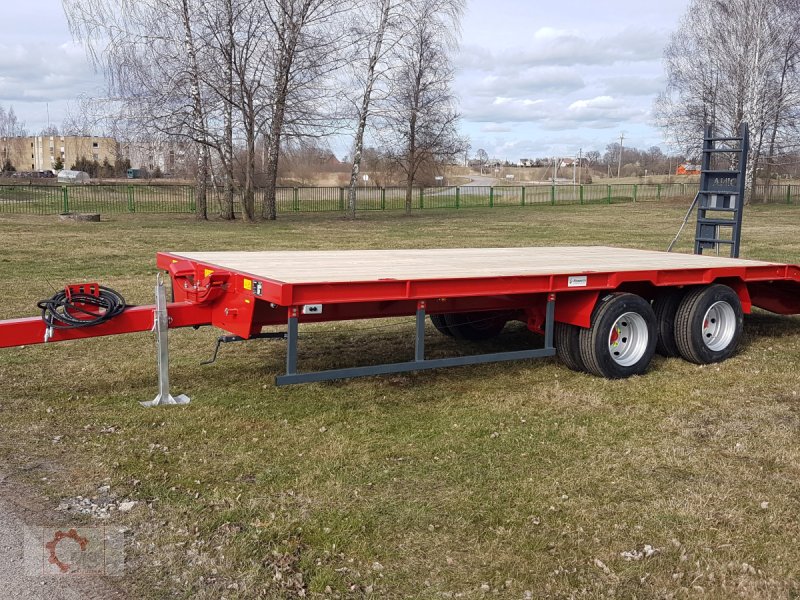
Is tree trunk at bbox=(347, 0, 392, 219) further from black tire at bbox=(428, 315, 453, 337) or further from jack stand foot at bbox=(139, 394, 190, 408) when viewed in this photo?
jack stand foot at bbox=(139, 394, 190, 408)

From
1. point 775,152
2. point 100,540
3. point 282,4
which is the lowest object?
point 100,540

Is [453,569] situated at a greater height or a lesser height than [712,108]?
lesser

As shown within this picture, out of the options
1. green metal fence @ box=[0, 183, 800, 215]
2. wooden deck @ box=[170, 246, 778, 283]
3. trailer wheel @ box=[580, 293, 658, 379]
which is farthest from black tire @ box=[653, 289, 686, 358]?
green metal fence @ box=[0, 183, 800, 215]

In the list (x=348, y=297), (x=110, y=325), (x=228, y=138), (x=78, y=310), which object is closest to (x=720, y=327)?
(x=348, y=297)

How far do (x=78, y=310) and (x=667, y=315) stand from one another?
5222 mm

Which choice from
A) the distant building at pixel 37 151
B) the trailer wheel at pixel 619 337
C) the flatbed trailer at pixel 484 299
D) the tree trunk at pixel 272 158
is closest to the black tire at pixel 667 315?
the flatbed trailer at pixel 484 299

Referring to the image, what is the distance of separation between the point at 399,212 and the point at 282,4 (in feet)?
44.4

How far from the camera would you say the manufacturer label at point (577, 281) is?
669cm

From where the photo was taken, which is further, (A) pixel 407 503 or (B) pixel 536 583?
(A) pixel 407 503

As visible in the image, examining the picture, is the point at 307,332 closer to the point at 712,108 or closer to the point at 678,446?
the point at 678,446

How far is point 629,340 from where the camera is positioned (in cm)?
733

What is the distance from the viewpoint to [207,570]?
3.83 metres

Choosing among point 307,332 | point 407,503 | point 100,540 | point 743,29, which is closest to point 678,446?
point 407,503

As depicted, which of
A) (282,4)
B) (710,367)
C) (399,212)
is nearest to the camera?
(710,367)
